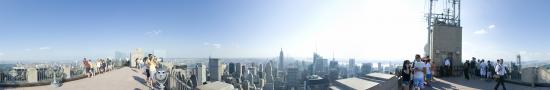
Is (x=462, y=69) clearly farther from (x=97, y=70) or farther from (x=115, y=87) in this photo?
(x=97, y=70)

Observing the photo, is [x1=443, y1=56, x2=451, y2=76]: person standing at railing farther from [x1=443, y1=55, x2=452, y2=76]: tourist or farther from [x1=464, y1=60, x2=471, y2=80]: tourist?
[x1=464, y1=60, x2=471, y2=80]: tourist

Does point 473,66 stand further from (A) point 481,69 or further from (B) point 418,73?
(B) point 418,73

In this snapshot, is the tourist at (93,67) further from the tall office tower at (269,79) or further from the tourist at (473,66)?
the tall office tower at (269,79)

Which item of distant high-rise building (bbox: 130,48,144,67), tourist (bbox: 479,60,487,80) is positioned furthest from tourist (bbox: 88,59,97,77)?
tourist (bbox: 479,60,487,80)

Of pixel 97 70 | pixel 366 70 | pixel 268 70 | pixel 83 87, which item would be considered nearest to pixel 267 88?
pixel 268 70

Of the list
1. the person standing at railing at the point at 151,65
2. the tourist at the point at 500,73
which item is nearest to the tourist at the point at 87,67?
the person standing at railing at the point at 151,65

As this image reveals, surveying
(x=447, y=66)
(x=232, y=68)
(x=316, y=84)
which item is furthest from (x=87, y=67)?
(x=232, y=68)

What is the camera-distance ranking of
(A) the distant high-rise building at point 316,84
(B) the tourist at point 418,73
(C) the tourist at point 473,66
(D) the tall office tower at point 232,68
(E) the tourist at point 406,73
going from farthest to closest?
(D) the tall office tower at point 232,68
(A) the distant high-rise building at point 316,84
(C) the tourist at point 473,66
(B) the tourist at point 418,73
(E) the tourist at point 406,73

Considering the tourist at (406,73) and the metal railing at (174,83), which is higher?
the tourist at (406,73)
